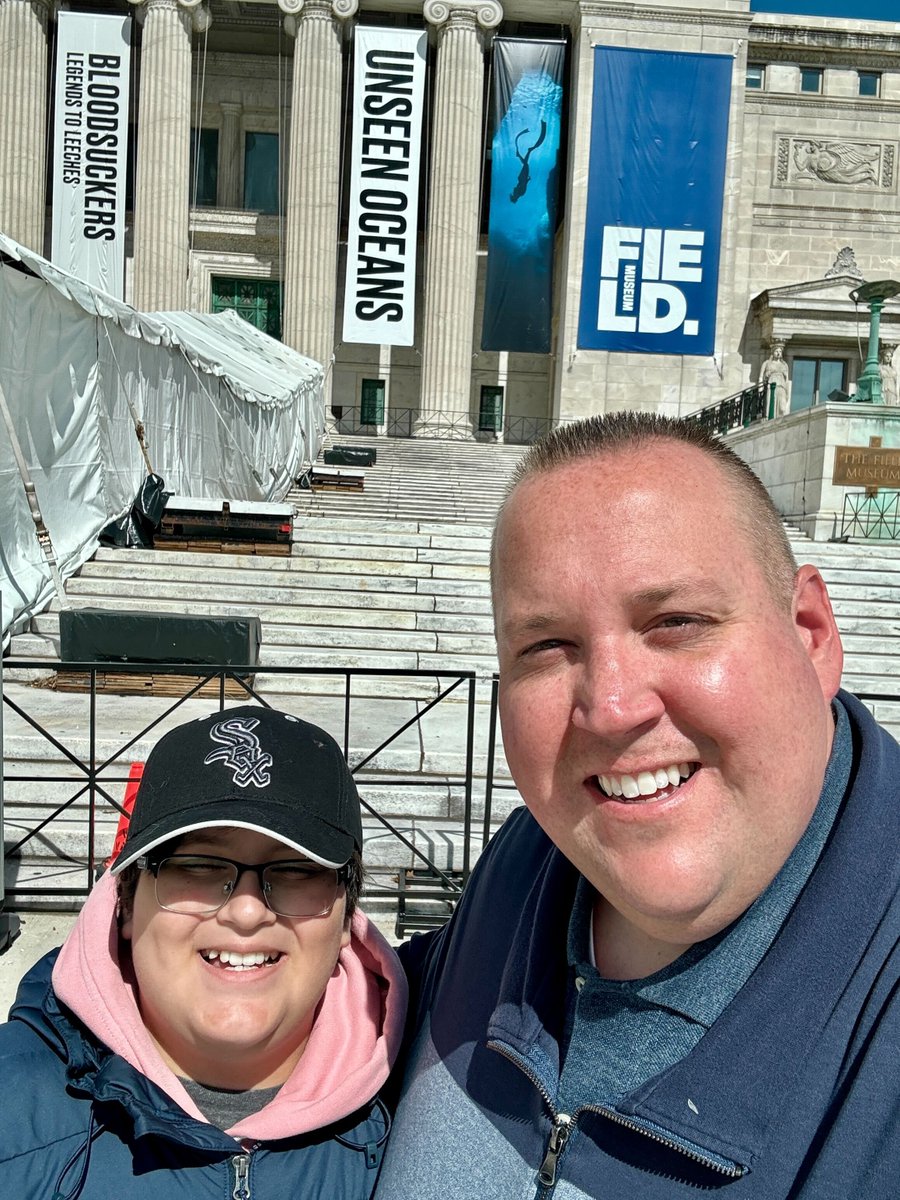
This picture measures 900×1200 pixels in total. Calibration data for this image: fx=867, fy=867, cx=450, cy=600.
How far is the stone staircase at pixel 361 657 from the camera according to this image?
5.11 m

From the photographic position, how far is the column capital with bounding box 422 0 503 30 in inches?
1163

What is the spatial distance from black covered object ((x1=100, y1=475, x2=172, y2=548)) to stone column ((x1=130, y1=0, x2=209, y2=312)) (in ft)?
71.3

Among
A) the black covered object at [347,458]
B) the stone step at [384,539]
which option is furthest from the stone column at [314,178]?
the stone step at [384,539]

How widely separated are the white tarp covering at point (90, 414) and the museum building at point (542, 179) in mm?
14931

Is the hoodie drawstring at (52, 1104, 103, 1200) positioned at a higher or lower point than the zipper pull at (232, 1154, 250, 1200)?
higher

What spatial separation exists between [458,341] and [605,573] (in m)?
30.8

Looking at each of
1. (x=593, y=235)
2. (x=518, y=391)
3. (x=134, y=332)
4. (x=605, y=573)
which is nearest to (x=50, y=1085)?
(x=605, y=573)

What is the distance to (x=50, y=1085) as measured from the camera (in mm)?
1526

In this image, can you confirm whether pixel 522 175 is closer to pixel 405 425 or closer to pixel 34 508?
pixel 405 425

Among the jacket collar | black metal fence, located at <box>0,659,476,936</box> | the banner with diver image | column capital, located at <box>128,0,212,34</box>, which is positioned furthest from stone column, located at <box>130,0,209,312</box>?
the jacket collar

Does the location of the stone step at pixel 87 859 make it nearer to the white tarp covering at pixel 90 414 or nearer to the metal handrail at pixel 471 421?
the white tarp covering at pixel 90 414

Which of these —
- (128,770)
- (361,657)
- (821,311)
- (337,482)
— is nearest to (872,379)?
(337,482)

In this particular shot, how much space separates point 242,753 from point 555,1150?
857 mm

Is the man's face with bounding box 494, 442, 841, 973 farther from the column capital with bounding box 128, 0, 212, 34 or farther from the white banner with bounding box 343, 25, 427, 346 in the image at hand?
the column capital with bounding box 128, 0, 212, 34
